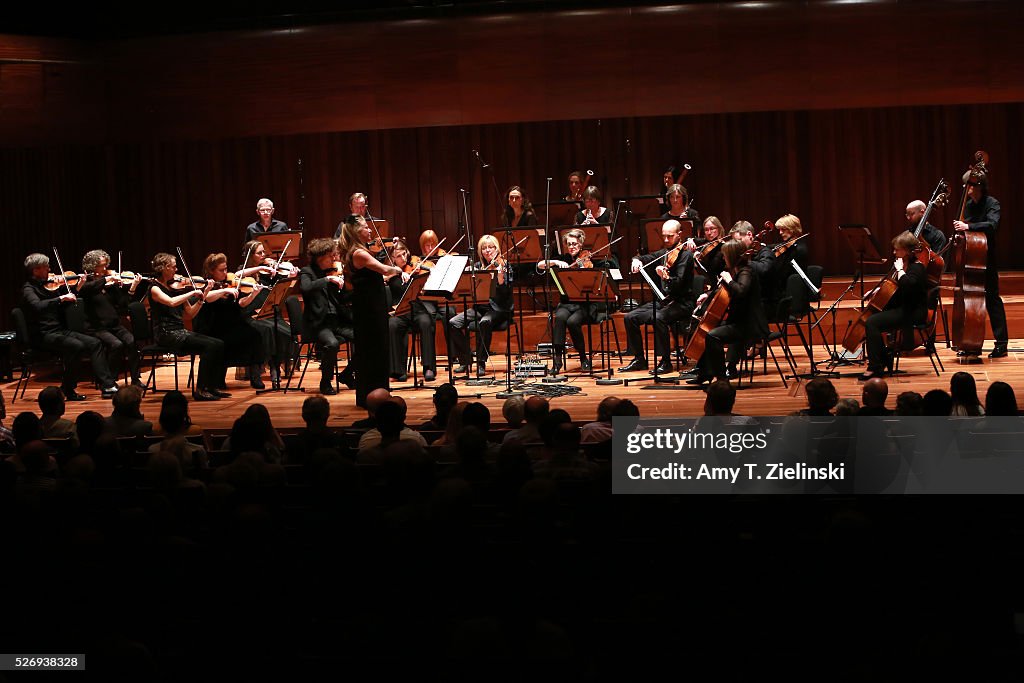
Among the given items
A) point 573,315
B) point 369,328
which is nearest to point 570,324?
point 573,315

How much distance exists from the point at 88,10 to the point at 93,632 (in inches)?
385

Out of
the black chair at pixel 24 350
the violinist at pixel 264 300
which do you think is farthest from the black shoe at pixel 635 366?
the black chair at pixel 24 350

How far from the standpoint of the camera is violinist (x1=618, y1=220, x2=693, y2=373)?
26.2 feet

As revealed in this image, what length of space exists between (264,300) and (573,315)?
2.42 metres

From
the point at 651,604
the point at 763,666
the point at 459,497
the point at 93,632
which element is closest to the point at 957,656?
the point at 763,666

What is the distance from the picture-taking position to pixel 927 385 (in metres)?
7.00

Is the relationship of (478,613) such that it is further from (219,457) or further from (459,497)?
(219,457)

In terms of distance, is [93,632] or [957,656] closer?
[957,656]

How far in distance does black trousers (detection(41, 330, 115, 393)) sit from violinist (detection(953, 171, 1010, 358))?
6.56m

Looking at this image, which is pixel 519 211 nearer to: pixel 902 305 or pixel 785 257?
pixel 785 257

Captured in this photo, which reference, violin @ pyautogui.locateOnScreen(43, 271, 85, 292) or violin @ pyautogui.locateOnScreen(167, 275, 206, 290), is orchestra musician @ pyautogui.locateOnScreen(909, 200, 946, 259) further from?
violin @ pyautogui.locateOnScreen(43, 271, 85, 292)

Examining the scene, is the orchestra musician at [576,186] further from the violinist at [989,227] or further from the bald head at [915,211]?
the violinist at [989,227]

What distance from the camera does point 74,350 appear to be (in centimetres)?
817

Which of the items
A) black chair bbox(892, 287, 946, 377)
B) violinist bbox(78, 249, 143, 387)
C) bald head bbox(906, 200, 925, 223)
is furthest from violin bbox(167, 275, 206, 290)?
bald head bbox(906, 200, 925, 223)
